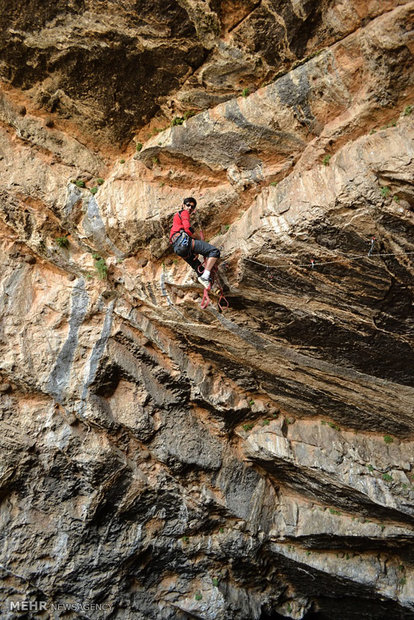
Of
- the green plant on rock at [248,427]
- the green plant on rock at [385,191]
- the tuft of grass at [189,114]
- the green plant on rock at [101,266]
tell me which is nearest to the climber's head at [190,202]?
the tuft of grass at [189,114]

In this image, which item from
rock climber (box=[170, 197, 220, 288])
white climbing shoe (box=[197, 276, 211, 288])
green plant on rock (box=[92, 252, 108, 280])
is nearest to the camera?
rock climber (box=[170, 197, 220, 288])

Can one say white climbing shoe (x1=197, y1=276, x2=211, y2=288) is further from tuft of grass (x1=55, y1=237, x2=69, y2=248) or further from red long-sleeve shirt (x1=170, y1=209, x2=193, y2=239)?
tuft of grass (x1=55, y1=237, x2=69, y2=248)

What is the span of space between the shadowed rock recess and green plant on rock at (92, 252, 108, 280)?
0.21 ft

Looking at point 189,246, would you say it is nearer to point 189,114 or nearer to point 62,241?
point 189,114

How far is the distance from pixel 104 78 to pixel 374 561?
1223cm

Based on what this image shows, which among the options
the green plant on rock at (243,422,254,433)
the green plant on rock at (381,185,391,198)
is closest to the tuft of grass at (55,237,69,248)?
the green plant on rock at (243,422,254,433)

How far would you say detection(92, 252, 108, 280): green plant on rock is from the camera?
9.16 m

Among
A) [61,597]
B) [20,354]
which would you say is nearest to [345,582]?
[61,597]

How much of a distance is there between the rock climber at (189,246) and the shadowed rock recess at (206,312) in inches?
18.9

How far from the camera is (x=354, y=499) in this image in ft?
32.1

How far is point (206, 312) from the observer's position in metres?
8.77

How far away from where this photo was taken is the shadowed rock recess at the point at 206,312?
6883 millimetres

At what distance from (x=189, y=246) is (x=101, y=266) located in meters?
2.59

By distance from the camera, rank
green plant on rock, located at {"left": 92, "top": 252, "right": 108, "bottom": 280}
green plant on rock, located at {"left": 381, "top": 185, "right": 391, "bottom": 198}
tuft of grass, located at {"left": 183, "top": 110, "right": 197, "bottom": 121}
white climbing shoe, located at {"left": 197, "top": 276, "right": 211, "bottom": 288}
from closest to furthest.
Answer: green plant on rock, located at {"left": 381, "top": 185, "right": 391, "bottom": 198} < white climbing shoe, located at {"left": 197, "top": 276, "right": 211, "bottom": 288} < tuft of grass, located at {"left": 183, "top": 110, "right": 197, "bottom": 121} < green plant on rock, located at {"left": 92, "top": 252, "right": 108, "bottom": 280}
